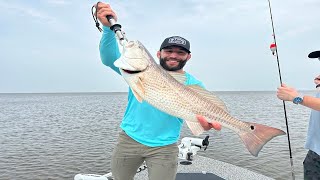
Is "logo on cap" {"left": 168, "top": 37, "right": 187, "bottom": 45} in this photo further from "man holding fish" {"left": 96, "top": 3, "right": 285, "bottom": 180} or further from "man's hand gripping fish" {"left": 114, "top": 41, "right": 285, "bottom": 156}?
"man's hand gripping fish" {"left": 114, "top": 41, "right": 285, "bottom": 156}

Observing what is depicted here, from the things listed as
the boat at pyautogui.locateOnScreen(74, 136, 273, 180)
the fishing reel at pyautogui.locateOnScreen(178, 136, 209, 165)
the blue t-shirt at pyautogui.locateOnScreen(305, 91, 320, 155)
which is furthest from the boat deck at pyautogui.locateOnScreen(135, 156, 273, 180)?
the blue t-shirt at pyautogui.locateOnScreen(305, 91, 320, 155)

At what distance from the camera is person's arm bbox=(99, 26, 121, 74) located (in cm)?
397

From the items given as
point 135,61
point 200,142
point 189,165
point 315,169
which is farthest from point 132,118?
point 200,142

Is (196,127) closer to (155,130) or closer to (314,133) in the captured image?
(155,130)

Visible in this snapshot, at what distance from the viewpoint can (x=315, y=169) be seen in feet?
16.9

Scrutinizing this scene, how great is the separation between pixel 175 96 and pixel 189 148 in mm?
6438

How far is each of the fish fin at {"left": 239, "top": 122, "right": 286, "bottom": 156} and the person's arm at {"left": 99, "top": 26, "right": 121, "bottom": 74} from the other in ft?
6.56

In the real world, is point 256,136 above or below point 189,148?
below

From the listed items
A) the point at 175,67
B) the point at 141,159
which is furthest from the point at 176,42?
the point at 141,159

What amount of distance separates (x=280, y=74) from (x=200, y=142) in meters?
3.93

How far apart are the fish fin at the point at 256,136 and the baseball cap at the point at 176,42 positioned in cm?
147

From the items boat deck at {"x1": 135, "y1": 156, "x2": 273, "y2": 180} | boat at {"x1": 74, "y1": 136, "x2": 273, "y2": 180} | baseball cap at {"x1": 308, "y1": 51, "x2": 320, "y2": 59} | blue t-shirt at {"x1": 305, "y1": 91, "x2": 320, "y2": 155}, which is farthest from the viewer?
boat deck at {"x1": 135, "y1": 156, "x2": 273, "y2": 180}

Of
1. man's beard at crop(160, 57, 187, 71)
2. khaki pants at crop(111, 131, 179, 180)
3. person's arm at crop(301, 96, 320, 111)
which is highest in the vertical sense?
man's beard at crop(160, 57, 187, 71)

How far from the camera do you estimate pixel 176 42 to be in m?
4.24
